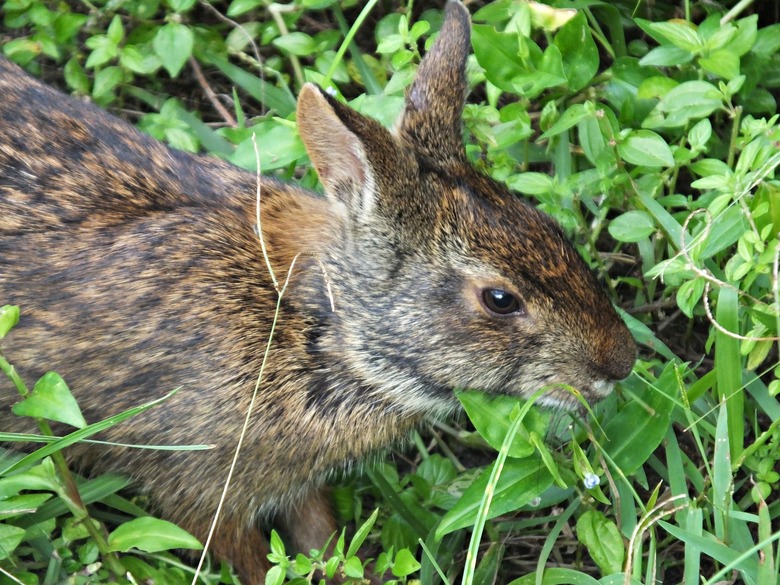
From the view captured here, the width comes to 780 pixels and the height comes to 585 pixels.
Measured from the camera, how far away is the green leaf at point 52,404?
304 centimetres

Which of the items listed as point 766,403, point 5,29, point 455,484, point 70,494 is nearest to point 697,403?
point 766,403

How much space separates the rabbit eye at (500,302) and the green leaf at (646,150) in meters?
0.86

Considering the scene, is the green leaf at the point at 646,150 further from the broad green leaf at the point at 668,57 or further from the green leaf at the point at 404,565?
the green leaf at the point at 404,565

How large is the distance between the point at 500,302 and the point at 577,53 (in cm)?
126

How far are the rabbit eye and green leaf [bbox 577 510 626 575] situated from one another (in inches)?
28.5

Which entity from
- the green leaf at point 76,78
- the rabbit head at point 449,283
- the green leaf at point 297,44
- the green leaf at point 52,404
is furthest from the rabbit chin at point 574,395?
the green leaf at point 76,78

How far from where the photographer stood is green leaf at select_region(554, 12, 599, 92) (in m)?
4.13

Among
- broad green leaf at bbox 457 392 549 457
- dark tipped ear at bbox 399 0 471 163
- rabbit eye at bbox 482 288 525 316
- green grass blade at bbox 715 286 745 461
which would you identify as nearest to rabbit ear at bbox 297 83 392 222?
dark tipped ear at bbox 399 0 471 163

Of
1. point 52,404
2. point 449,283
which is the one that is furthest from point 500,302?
point 52,404

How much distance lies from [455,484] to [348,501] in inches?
17.7

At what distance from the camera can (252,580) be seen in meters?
4.01

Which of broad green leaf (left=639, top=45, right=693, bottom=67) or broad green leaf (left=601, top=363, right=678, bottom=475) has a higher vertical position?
broad green leaf (left=639, top=45, right=693, bottom=67)

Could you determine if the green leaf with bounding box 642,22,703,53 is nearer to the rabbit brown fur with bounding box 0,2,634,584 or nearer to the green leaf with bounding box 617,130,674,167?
the green leaf with bounding box 617,130,674,167

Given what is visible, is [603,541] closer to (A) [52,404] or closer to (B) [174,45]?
(A) [52,404]
